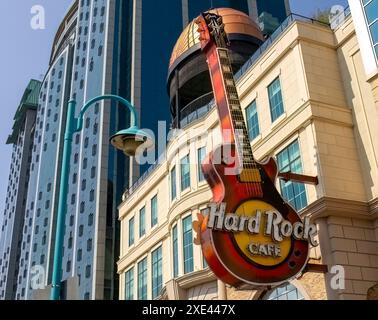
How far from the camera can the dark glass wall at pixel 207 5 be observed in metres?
86.1

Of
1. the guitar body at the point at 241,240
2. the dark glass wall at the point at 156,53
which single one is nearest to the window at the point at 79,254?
the dark glass wall at the point at 156,53

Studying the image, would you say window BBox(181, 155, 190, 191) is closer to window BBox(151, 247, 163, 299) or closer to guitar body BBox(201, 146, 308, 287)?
window BBox(151, 247, 163, 299)

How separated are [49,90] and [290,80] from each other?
78.5m

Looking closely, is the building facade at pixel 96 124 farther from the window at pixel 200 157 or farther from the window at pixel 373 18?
the window at pixel 373 18

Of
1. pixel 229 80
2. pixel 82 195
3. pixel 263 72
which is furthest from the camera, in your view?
pixel 82 195

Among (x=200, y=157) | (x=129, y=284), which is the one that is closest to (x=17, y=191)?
(x=129, y=284)

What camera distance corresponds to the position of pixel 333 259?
A: 19.5m

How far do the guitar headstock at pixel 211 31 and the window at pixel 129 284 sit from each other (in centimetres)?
1720

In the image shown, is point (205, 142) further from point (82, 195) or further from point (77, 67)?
point (77, 67)

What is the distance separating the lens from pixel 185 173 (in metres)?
29.3

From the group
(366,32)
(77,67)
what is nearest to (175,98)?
(366,32)

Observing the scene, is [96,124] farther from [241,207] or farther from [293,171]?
[241,207]

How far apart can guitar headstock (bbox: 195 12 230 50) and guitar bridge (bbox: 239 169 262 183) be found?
22.3 ft
